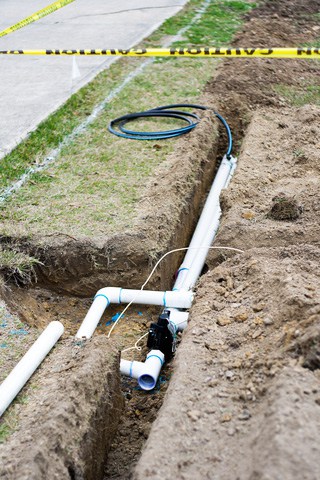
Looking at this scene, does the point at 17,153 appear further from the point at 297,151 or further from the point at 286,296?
the point at 286,296

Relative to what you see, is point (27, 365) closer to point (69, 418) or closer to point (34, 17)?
point (69, 418)

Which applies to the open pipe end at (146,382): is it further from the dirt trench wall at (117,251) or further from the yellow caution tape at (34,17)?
the yellow caution tape at (34,17)

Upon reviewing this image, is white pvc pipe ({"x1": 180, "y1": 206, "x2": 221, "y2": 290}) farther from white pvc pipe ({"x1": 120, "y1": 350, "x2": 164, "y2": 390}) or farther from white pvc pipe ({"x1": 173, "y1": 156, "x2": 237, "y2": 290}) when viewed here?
white pvc pipe ({"x1": 120, "y1": 350, "x2": 164, "y2": 390})

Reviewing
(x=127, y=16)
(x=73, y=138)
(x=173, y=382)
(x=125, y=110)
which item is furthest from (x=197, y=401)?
(x=127, y=16)

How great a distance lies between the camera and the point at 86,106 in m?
8.17

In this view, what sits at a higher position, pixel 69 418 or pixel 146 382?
pixel 69 418

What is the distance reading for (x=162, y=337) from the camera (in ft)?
15.8

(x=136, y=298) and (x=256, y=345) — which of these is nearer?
(x=256, y=345)

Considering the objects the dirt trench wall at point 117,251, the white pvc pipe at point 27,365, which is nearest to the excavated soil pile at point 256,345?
the dirt trench wall at point 117,251

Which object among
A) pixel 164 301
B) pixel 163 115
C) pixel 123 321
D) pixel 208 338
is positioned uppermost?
pixel 208 338

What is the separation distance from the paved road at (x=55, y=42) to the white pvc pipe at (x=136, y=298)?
2354mm

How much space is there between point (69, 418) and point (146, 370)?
41.0 inches

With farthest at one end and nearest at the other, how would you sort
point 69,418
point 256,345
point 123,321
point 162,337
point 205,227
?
point 205,227
point 123,321
point 162,337
point 256,345
point 69,418

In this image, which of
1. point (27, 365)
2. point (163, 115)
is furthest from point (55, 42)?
point (27, 365)
